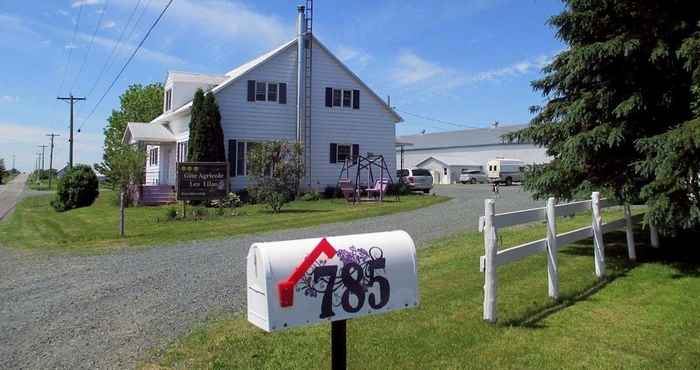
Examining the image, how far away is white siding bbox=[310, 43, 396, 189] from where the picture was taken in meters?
28.1

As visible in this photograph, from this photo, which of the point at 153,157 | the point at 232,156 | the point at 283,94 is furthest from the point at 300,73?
the point at 153,157

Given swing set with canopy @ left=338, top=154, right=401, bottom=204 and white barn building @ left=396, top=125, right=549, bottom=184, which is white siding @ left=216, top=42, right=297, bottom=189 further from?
white barn building @ left=396, top=125, right=549, bottom=184

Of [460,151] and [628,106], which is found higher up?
[460,151]

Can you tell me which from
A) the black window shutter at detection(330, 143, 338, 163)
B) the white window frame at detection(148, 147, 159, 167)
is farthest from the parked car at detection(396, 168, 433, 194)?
the white window frame at detection(148, 147, 159, 167)

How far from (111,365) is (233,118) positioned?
22.0 m

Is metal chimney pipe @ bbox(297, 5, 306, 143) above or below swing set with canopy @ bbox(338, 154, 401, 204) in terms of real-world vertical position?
above

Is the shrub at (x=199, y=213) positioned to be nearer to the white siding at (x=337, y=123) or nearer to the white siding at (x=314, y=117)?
the white siding at (x=314, y=117)

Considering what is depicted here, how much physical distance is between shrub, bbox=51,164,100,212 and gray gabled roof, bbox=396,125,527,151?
38.7m

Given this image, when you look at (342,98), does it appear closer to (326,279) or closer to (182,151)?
(182,151)

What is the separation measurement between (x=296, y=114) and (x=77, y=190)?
1105 centimetres

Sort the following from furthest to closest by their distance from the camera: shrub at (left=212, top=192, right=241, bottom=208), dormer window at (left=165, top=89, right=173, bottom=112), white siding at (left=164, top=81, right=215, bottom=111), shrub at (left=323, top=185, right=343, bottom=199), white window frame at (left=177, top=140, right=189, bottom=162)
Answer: dormer window at (left=165, top=89, right=173, bottom=112) → white siding at (left=164, top=81, right=215, bottom=111) → white window frame at (left=177, top=140, right=189, bottom=162) → shrub at (left=323, top=185, right=343, bottom=199) → shrub at (left=212, top=192, right=241, bottom=208)

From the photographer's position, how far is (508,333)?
18.5ft

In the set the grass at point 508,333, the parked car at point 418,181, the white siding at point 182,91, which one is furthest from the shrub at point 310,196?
the grass at point 508,333

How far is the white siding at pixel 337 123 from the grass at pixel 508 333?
20.4 meters
